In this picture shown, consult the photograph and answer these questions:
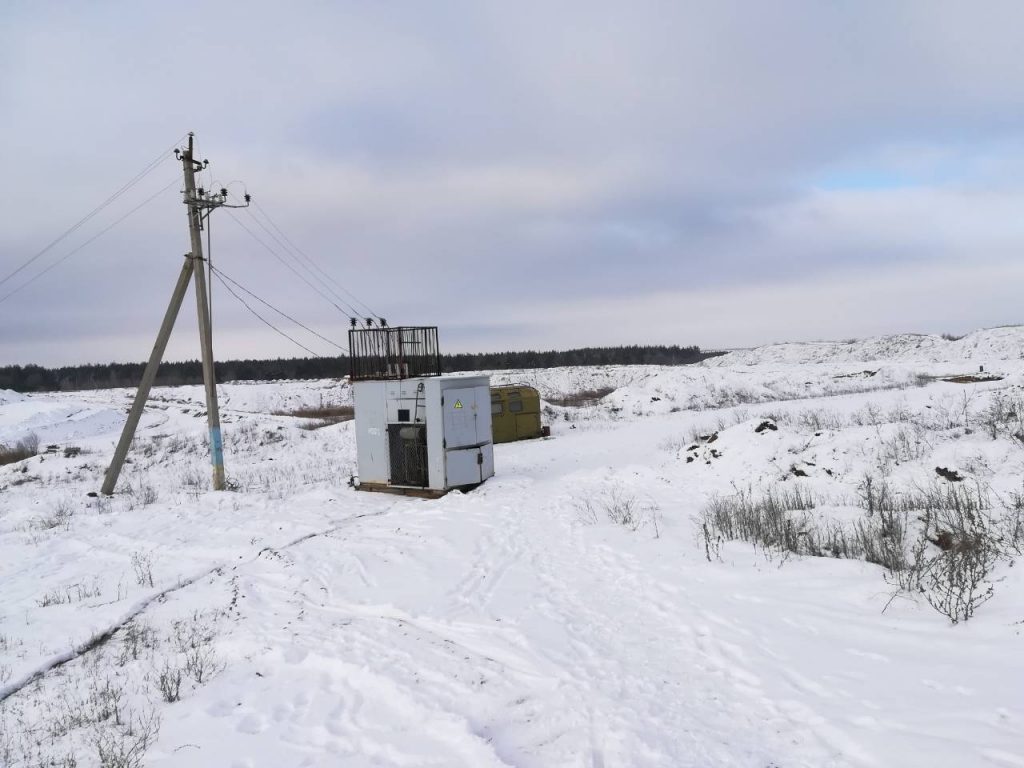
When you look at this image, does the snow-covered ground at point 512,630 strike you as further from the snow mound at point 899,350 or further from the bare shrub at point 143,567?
the snow mound at point 899,350

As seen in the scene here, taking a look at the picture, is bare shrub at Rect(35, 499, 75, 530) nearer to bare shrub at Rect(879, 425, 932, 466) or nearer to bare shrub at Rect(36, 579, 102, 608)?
bare shrub at Rect(36, 579, 102, 608)

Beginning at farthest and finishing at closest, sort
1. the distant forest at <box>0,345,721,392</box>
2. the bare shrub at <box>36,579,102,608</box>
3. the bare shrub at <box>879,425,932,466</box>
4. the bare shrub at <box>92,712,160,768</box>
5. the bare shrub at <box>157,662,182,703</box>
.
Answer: the distant forest at <box>0,345,721,392</box> < the bare shrub at <box>879,425,932,466</box> < the bare shrub at <box>36,579,102,608</box> < the bare shrub at <box>157,662,182,703</box> < the bare shrub at <box>92,712,160,768</box>

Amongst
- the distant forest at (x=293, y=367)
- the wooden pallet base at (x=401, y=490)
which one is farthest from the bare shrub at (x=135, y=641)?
the distant forest at (x=293, y=367)

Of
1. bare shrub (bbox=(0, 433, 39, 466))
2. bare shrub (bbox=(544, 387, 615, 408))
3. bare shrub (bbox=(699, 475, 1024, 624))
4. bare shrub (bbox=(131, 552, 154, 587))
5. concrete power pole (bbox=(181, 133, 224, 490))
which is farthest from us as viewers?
bare shrub (bbox=(544, 387, 615, 408))

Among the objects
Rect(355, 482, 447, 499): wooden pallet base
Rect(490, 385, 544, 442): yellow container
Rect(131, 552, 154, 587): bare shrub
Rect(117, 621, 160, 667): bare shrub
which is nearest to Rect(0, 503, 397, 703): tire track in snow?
Rect(117, 621, 160, 667): bare shrub

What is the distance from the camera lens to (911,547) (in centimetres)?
609

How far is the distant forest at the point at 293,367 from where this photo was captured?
91188 mm

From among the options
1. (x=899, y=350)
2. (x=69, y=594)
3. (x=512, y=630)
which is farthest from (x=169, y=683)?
(x=899, y=350)

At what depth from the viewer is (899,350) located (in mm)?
68688

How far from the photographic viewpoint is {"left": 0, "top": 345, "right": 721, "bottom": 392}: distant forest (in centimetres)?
9119

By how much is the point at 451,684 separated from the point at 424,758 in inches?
33.9

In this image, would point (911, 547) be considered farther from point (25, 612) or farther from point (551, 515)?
point (25, 612)

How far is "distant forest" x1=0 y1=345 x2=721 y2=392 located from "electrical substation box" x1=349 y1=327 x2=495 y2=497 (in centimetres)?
7579

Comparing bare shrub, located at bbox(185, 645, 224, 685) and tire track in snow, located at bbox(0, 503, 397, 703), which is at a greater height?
bare shrub, located at bbox(185, 645, 224, 685)
